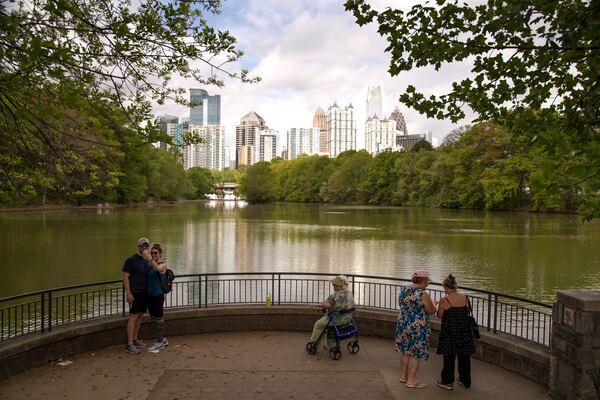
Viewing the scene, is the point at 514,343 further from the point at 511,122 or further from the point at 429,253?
the point at 429,253

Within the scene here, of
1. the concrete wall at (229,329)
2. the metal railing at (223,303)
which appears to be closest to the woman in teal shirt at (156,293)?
the metal railing at (223,303)

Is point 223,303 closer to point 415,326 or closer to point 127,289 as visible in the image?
point 127,289

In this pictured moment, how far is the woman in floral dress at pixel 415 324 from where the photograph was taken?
21.5 feet

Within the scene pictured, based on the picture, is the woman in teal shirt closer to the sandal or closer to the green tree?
the sandal

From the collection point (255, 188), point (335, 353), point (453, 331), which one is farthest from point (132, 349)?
point (255, 188)

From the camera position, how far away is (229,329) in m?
9.20

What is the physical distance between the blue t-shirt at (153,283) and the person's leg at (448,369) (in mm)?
4496

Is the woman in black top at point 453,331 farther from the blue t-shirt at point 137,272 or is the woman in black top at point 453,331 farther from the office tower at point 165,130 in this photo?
the blue t-shirt at point 137,272

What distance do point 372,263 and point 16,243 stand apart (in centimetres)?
2058

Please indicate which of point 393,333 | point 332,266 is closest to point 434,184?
point 332,266

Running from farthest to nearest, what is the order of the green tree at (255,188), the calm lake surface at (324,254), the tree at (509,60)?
1. the green tree at (255,188)
2. the calm lake surface at (324,254)
3. the tree at (509,60)

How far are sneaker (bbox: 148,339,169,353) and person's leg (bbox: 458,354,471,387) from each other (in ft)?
15.3

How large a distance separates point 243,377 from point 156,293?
2061 mm

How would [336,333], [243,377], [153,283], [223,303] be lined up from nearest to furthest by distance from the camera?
[243,377] < [336,333] < [153,283] < [223,303]
